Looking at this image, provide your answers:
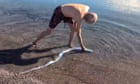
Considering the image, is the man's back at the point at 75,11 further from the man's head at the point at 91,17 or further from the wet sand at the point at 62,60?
the wet sand at the point at 62,60

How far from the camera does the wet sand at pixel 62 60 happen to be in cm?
670

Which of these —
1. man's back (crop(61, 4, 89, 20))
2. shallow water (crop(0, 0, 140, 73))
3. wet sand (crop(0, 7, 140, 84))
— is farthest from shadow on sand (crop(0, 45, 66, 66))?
shallow water (crop(0, 0, 140, 73))

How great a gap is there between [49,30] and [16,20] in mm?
2510

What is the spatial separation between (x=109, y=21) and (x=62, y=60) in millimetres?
3358

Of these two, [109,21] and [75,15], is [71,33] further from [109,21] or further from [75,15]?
[109,21]

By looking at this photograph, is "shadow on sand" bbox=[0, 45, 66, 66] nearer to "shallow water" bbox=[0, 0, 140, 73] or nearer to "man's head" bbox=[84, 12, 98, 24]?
"man's head" bbox=[84, 12, 98, 24]

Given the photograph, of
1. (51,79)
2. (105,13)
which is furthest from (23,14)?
(51,79)

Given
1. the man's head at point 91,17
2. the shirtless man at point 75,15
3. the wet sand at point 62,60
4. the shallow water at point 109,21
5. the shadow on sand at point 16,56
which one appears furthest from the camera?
the shallow water at point 109,21

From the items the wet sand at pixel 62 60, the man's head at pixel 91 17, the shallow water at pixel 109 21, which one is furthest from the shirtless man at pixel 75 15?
the shallow water at pixel 109 21

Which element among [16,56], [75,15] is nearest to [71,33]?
[75,15]

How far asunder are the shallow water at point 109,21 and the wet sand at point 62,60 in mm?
27

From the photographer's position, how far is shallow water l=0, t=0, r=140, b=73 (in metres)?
8.12

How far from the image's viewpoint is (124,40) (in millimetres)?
8852

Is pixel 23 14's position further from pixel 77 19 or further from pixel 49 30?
pixel 77 19
